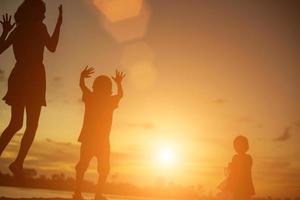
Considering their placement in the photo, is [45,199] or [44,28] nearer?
[44,28]

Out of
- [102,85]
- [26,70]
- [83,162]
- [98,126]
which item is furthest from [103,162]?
[26,70]

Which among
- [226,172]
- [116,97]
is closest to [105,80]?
[116,97]

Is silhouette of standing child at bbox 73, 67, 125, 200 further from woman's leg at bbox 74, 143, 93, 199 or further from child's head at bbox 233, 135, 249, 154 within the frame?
child's head at bbox 233, 135, 249, 154

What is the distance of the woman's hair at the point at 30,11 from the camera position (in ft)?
26.2

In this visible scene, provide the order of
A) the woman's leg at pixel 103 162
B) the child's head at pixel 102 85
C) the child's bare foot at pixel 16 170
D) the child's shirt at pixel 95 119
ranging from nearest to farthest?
the child's bare foot at pixel 16 170
the woman's leg at pixel 103 162
the child's shirt at pixel 95 119
the child's head at pixel 102 85

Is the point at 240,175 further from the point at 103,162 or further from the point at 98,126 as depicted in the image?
the point at 98,126

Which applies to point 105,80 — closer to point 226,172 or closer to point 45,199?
point 45,199

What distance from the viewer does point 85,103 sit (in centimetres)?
1158

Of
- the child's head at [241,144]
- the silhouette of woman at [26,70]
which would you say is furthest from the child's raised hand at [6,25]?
the child's head at [241,144]

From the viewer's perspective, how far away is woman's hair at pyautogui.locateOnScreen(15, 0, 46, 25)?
314 inches

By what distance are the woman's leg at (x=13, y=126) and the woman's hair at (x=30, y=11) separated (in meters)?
1.82

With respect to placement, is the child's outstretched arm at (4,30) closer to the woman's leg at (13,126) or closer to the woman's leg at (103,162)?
the woman's leg at (13,126)

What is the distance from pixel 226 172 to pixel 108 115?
4.40m

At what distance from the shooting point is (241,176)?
1260 cm
